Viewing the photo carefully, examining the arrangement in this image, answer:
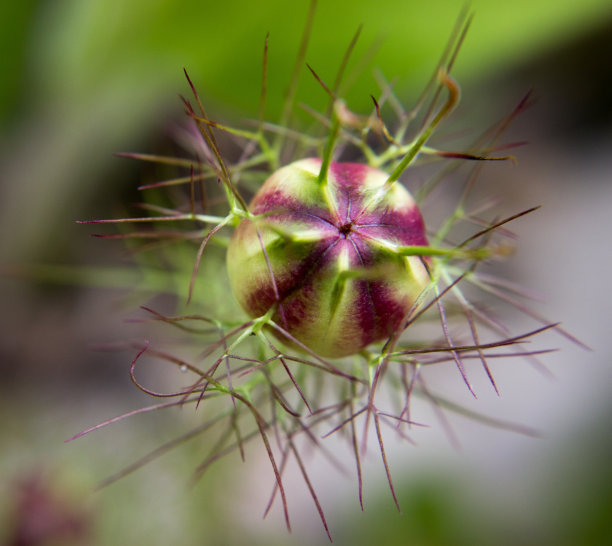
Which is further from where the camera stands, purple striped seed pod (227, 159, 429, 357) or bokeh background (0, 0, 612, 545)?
bokeh background (0, 0, 612, 545)

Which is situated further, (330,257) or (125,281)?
(125,281)

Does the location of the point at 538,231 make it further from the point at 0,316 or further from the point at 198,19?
the point at 0,316

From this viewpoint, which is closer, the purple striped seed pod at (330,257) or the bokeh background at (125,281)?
the purple striped seed pod at (330,257)

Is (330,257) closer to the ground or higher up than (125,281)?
closer to the ground
